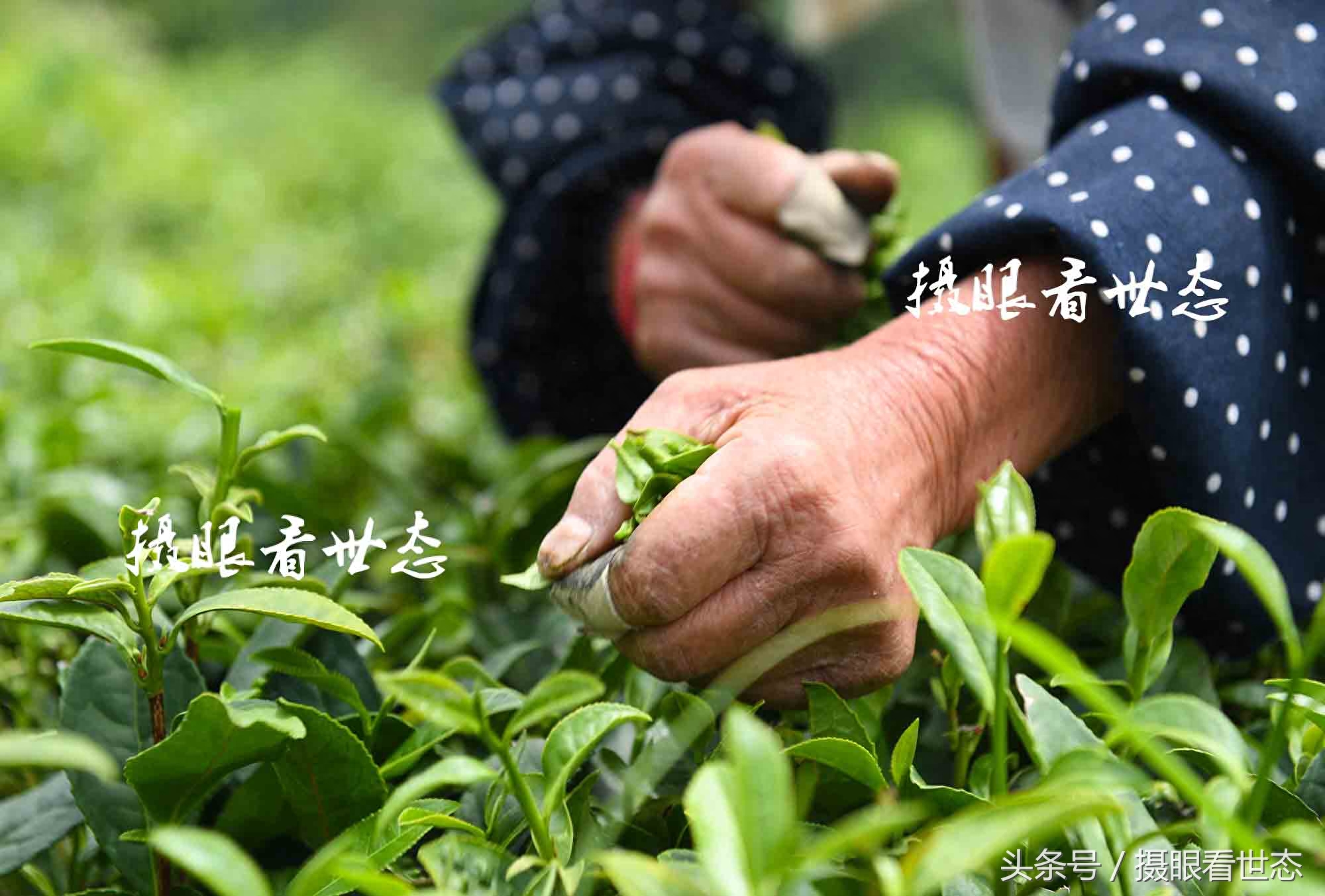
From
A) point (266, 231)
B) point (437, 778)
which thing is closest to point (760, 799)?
point (437, 778)

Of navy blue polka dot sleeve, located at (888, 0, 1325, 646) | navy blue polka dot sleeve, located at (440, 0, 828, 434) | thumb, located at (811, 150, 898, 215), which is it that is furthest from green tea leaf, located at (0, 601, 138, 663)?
navy blue polka dot sleeve, located at (440, 0, 828, 434)

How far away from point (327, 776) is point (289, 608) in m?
Result: 0.08

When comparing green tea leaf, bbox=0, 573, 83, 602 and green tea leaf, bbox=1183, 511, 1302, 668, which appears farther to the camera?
green tea leaf, bbox=0, 573, 83, 602

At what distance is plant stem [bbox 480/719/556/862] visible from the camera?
1.38ft

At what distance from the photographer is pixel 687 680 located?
23.5 inches

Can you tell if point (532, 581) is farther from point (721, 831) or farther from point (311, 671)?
point (721, 831)

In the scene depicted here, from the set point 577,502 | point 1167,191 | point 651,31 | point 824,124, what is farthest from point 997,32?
point 577,502

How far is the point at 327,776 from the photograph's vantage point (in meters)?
0.52

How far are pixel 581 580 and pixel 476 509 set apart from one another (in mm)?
363

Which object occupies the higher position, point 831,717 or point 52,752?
point 52,752

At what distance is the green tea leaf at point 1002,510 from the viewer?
1.55ft

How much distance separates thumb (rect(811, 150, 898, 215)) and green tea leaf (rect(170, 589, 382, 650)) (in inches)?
20.0

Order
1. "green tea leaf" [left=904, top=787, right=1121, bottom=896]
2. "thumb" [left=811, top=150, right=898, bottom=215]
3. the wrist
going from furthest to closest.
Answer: the wrist, "thumb" [left=811, top=150, right=898, bottom=215], "green tea leaf" [left=904, top=787, right=1121, bottom=896]

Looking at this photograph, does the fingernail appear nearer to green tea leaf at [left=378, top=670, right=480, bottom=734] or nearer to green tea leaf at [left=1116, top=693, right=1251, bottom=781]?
green tea leaf at [left=378, top=670, right=480, bottom=734]
